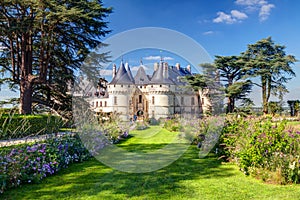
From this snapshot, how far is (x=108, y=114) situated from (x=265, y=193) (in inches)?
321

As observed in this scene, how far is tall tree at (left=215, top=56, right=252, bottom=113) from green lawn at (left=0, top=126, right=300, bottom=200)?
Answer: 55.7ft

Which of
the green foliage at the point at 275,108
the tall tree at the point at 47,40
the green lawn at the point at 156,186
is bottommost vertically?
the green lawn at the point at 156,186

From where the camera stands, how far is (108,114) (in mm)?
10680

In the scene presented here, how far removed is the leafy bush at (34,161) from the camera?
3.65 meters

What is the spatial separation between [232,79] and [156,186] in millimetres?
21202

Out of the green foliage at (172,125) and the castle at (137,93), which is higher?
the castle at (137,93)

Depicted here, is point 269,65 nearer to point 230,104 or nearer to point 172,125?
point 230,104

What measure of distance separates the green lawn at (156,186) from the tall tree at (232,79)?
1698 cm

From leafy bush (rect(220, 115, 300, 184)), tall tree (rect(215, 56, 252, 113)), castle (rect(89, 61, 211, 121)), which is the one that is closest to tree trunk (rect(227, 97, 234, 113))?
tall tree (rect(215, 56, 252, 113))

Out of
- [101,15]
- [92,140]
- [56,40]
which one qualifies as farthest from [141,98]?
[56,40]

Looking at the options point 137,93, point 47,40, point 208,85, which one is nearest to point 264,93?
point 208,85

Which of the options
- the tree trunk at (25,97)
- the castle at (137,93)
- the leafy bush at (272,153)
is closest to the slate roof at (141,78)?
the castle at (137,93)

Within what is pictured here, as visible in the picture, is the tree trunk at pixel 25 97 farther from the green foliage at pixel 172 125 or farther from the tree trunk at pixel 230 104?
the tree trunk at pixel 230 104

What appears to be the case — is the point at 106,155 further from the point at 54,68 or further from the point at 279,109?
the point at 279,109
